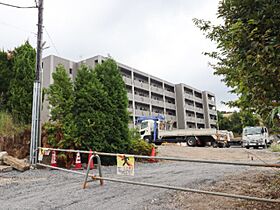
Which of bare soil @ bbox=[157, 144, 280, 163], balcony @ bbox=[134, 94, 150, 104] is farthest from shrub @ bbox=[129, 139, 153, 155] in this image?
balcony @ bbox=[134, 94, 150, 104]

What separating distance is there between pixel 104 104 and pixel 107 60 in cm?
220

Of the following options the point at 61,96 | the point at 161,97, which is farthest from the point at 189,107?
the point at 61,96

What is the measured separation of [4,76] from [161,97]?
132 feet

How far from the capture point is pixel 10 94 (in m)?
13.9

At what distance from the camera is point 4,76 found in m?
14.6

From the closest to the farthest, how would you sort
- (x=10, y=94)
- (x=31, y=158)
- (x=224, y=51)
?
(x=224, y=51) < (x=31, y=158) < (x=10, y=94)

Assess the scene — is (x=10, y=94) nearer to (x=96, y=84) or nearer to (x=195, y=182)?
(x=96, y=84)

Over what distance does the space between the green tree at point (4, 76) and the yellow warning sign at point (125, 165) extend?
10535 mm

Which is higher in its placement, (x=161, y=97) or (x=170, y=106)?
(x=161, y=97)

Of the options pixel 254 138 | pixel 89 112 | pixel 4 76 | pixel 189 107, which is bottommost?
pixel 254 138

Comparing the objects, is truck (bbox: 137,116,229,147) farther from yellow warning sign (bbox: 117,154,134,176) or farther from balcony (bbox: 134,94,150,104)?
yellow warning sign (bbox: 117,154,134,176)

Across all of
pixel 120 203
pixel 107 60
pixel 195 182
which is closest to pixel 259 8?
pixel 120 203

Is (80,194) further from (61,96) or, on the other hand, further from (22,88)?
(22,88)

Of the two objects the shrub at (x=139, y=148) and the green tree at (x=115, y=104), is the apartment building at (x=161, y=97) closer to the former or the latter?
the shrub at (x=139, y=148)
